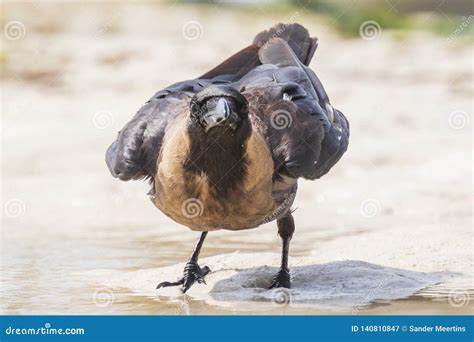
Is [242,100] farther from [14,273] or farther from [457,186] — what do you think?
[457,186]

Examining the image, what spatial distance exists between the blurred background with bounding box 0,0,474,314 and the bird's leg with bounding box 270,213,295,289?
17.1 inches

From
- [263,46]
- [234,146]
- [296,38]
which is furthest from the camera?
[296,38]

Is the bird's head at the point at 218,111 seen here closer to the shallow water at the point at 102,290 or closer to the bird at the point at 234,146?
the bird at the point at 234,146

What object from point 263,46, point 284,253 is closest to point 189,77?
point 263,46

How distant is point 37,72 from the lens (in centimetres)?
1681

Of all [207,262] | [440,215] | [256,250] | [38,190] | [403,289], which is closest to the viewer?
[403,289]

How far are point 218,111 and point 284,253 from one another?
6.58 feet

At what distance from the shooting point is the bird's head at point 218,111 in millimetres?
5383

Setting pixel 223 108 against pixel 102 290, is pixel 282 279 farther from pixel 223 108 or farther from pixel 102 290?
pixel 223 108

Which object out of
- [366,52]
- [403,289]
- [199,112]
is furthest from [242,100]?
[366,52]

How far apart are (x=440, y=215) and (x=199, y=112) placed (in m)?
5.02

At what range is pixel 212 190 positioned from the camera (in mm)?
5734

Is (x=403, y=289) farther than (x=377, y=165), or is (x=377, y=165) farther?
(x=377, y=165)

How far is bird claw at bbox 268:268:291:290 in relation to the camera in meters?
6.71
